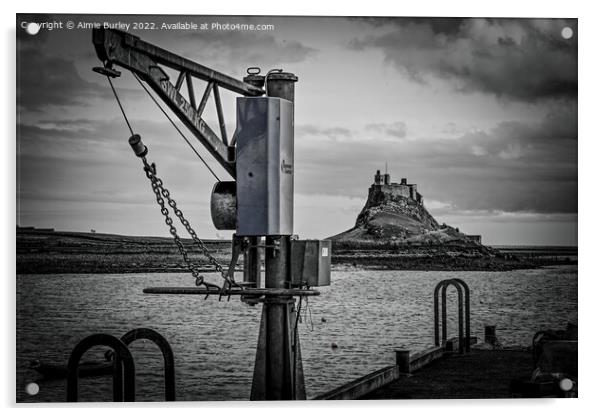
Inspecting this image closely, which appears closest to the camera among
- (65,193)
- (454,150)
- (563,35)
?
(563,35)

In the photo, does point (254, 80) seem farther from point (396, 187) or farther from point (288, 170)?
point (396, 187)

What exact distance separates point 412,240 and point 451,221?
3.80m

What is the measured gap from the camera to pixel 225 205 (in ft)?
26.0

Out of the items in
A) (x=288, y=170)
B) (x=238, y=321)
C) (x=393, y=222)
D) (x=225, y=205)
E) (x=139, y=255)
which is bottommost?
(x=238, y=321)

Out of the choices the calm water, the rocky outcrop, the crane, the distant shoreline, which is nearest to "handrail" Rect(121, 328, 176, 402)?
the crane

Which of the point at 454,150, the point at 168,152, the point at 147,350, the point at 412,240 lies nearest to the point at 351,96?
the point at 454,150

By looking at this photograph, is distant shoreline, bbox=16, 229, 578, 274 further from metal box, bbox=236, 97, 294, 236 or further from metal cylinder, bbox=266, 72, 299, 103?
metal cylinder, bbox=266, 72, 299, 103

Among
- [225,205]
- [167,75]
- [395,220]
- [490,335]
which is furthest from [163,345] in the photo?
[395,220]

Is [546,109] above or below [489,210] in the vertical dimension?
above

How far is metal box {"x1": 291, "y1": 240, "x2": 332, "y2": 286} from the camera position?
8.04 metres

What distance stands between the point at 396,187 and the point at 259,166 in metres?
6.60

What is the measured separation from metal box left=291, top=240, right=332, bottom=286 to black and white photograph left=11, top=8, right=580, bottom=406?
1 centimetres

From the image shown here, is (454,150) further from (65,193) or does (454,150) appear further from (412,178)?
(65,193)

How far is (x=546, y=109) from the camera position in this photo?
9.85 m
